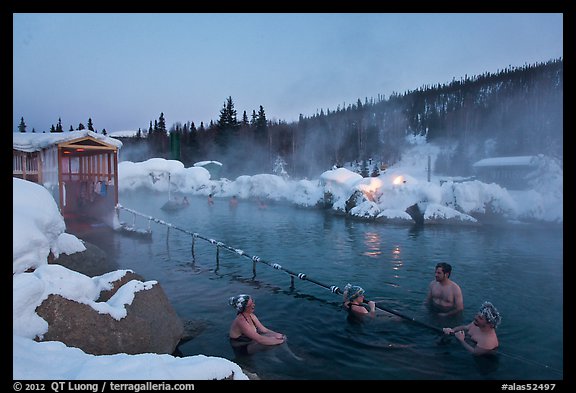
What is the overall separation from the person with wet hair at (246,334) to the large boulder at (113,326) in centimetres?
88

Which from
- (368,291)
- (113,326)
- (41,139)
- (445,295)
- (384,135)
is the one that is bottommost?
(368,291)

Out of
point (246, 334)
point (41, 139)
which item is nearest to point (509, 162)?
point (41, 139)

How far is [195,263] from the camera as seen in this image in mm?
11086

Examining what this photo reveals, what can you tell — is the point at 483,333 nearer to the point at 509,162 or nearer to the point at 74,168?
the point at 74,168

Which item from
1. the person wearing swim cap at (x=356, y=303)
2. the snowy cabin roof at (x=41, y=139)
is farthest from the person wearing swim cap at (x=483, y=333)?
the snowy cabin roof at (x=41, y=139)

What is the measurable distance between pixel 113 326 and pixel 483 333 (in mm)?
4876

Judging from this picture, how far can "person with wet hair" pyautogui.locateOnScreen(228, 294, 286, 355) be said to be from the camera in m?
5.60

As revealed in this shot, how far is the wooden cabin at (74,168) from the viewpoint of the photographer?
1232cm

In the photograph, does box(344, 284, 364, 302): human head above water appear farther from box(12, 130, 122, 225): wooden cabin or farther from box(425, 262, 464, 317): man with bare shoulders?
box(12, 130, 122, 225): wooden cabin

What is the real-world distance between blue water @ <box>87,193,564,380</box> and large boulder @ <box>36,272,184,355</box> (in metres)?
0.66

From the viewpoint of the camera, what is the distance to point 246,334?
5676 millimetres

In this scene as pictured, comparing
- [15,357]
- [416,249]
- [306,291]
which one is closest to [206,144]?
[416,249]

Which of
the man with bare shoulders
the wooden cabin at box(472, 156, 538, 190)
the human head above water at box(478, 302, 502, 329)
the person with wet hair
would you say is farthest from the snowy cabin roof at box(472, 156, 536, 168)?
the person with wet hair
